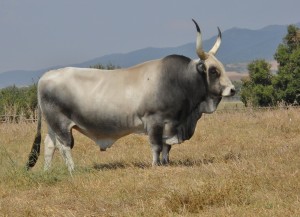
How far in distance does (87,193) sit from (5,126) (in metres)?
10.3

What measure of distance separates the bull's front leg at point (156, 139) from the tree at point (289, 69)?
3460 cm

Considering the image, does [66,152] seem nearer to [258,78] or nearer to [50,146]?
[50,146]

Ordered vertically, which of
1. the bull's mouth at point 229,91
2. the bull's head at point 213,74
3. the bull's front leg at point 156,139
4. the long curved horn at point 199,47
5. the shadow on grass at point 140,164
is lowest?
the shadow on grass at point 140,164

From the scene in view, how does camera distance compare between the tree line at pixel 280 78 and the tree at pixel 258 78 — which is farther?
the tree at pixel 258 78

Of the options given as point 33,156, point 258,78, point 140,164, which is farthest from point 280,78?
point 33,156

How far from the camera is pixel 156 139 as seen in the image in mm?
7922

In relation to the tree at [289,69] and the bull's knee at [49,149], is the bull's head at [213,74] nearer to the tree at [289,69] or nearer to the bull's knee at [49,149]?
the bull's knee at [49,149]

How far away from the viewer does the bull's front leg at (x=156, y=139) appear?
7887 mm

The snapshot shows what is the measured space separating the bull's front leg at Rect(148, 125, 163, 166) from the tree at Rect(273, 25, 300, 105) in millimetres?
34602

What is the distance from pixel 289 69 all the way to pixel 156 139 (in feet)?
129

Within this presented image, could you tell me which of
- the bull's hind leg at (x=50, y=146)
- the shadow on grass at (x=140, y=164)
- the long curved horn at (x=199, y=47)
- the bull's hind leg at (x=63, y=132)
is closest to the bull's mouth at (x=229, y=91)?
the long curved horn at (x=199, y=47)

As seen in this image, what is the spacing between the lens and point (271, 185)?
5395 millimetres

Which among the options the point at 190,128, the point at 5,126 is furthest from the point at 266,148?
the point at 5,126

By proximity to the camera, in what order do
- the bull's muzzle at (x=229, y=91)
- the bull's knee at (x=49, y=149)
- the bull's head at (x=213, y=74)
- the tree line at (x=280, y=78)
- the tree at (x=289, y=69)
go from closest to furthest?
1. the bull's muzzle at (x=229, y=91)
2. the bull's head at (x=213, y=74)
3. the bull's knee at (x=49, y=149)
4. the tree at (x=289, y=69)
5. the tree line at (x=280, y=78)
